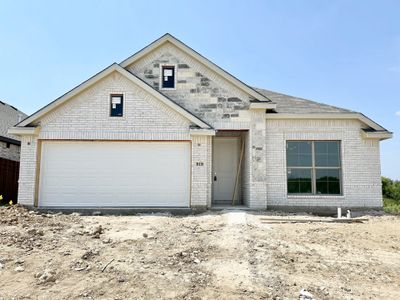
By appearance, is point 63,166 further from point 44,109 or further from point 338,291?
point 338,291

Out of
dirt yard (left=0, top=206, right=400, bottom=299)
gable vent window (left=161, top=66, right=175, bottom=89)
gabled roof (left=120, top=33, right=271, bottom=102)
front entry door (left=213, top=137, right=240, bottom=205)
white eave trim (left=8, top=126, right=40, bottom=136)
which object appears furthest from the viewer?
front entry door (left=213, top=137, right=240, bottom=205)

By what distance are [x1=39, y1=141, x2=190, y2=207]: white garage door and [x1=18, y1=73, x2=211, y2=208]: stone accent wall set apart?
36 centimetres

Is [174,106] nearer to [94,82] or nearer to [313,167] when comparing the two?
[94,82]

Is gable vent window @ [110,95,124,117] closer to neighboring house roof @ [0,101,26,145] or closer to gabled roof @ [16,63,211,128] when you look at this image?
gabled roof @ [16,63,211,128]

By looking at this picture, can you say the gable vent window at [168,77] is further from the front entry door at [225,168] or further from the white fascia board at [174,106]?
the front entry door at [225,168]

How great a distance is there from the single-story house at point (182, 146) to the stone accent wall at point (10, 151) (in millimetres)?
5461

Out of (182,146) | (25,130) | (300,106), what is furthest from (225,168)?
(25,130)

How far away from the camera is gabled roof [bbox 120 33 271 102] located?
41.1 feet

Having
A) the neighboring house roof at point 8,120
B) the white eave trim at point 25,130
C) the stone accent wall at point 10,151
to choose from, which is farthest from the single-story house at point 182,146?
the neighboring house roof at point 8,120

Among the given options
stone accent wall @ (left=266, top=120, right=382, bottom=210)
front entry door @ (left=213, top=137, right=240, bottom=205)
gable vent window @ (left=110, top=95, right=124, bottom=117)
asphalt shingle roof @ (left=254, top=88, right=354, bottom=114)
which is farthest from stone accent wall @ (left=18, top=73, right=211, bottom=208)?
asphalt shingle roof @ (left=254, top=88, right=354, bottom=114)

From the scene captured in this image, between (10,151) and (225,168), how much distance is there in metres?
11.9

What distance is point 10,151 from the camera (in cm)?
1670

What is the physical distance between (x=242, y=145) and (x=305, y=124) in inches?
112

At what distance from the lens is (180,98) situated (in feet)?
42.2
